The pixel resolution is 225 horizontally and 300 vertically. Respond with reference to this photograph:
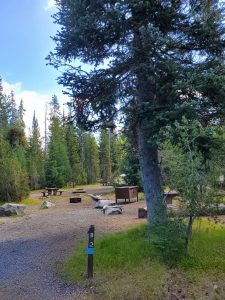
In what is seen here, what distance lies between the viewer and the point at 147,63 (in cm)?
768

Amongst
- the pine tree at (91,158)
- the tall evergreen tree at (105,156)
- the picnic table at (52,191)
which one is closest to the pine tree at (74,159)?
the pine tree at (91,158)

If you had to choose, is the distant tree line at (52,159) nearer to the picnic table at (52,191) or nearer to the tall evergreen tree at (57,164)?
the tall evergreen tree at (57,164)

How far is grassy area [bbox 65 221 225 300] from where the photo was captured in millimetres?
5348

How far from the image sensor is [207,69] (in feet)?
24.2

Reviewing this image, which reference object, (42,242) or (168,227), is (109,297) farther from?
(42,242)

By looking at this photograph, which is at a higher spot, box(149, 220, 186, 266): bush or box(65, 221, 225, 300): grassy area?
box(149, 220, 186, 266): bush

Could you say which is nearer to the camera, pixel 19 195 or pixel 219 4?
pixel 219 4

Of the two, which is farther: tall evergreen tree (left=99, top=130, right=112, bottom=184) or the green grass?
tall evergreen tree (left=99, top=130, right=112, bottom=184)

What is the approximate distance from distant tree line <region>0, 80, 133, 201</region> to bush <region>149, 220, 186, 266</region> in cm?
1537

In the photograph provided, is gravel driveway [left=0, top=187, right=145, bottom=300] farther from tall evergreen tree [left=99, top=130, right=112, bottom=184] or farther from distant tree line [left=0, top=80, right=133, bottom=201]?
tall evergreen tree [left=99, top=130, right=112, bottom=184]

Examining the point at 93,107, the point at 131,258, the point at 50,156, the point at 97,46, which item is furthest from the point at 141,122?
the point at 50,156

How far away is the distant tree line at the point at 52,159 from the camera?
20.9 meters

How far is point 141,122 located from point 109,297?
13.1ft

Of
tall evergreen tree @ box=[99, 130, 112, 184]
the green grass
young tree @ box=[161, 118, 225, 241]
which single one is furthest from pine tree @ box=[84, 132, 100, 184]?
young tree @ box=[161, 118, 225, 241]
